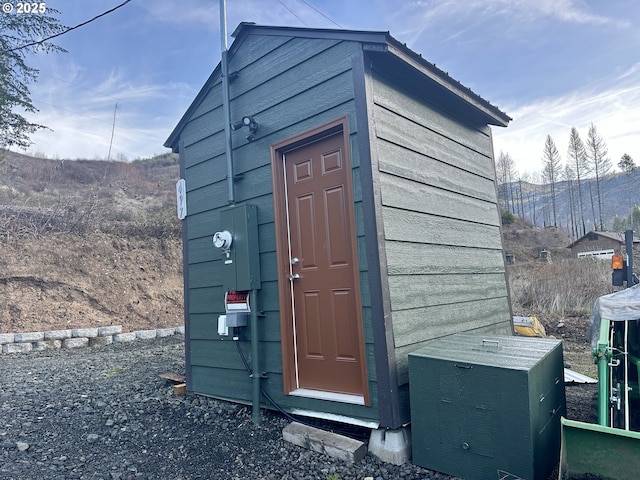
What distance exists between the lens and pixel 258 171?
3617 millimetres

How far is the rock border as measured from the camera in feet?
24.5

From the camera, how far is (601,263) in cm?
1237

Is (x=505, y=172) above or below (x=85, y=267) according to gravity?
above

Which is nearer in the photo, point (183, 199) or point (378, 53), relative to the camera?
point (378, 53)

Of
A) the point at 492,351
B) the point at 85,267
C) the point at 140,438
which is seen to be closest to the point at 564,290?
the point at 492,351

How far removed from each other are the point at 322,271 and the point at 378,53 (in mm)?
1612

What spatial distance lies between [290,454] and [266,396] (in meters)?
0.68

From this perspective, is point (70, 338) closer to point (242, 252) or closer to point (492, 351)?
point (242, 252)

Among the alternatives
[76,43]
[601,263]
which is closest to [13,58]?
[76,43]

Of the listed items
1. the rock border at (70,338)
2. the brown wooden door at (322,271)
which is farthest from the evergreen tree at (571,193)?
the brown wooden door at (322,271)

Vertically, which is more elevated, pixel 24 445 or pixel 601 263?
pixel 601 263

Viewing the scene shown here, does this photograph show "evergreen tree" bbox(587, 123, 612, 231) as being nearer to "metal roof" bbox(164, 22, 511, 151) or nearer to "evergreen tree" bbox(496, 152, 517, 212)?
"evergreen tree" bbox(496, 152, 517, 212)

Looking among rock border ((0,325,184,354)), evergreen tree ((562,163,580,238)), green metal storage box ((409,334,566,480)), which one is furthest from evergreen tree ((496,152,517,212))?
green metal storage box ((409,334,566,480))

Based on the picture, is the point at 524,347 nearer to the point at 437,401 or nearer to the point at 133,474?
the point at 437,401
